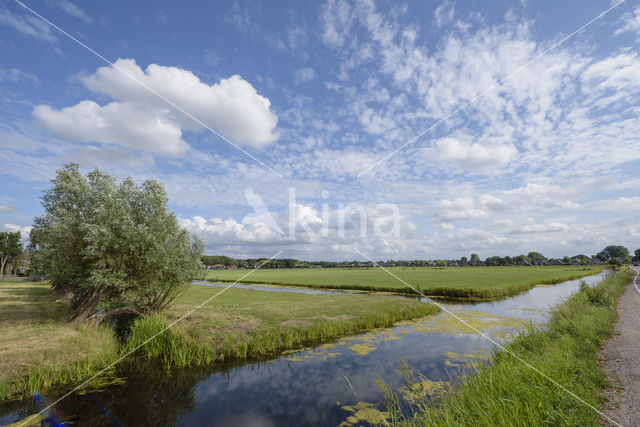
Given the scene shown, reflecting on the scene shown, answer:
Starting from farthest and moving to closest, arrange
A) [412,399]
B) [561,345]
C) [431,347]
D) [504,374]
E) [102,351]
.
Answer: [431,347], [102,351], [561,345], [412,399], [504,374]

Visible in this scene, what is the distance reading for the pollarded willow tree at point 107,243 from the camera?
17469 mm

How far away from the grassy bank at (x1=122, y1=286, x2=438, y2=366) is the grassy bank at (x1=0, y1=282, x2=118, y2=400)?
7.41 ft

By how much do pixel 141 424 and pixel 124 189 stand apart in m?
15.6

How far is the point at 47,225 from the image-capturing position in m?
19.4

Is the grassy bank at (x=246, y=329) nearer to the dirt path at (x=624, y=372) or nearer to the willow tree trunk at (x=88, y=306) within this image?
the willow tree trunk at (x=88, y=306)

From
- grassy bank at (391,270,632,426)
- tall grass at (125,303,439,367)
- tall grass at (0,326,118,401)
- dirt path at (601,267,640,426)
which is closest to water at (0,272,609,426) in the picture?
tall grass at (0,326,118,401)

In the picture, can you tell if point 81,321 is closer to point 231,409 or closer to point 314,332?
point 231,409

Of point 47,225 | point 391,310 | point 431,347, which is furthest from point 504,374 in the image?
point 47,225

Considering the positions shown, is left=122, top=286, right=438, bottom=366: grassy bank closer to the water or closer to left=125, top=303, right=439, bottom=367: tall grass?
left=125, top=303, right=439, bottom=367: tall grass

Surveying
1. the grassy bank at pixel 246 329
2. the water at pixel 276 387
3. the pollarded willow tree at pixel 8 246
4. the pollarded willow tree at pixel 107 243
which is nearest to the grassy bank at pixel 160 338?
the grassy bank at pixel 246 329

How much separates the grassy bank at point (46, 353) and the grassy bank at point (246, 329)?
2.26 m

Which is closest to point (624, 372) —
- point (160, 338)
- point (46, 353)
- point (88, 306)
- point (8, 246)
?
point (160, 338)

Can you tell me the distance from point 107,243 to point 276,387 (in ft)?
43.9

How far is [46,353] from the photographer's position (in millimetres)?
13211
